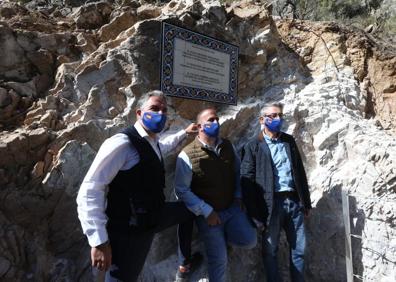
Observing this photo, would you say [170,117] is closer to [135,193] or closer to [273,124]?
[273,124]

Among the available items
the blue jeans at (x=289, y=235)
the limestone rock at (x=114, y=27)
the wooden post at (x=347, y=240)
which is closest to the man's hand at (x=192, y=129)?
the blue jeans at (x=289, y=235)

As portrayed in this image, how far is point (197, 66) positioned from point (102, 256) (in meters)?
2.61

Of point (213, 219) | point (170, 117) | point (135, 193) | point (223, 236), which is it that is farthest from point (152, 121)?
point (170, 117)

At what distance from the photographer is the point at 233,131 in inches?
183

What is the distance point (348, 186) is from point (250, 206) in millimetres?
1550

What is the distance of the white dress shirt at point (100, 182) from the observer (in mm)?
2319

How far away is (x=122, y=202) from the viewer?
2473mm

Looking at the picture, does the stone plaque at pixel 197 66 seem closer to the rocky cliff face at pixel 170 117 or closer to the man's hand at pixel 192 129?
the rocky cliff face at pixel 170 117

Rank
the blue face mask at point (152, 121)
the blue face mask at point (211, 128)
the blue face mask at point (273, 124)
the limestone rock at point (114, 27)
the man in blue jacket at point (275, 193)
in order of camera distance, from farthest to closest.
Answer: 1. the limestone rock at point (114, 27)
2. the blue face mask at point (273, 124)
3. the man in blue jacket at point (275, 193)
4. the blue face mask at point (211, 128)
5. the blue face mask at point (152, 121)

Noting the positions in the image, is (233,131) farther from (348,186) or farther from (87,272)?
(87,272)

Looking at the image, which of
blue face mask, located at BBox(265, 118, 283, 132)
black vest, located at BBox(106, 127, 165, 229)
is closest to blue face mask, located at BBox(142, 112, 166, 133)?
black vest, located at BBox(106, 127, 165, 229)

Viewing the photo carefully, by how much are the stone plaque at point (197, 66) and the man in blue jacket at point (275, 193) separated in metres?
0.94

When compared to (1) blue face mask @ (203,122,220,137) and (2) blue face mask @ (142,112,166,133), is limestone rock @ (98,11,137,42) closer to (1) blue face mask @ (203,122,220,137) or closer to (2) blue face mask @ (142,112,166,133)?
(1) blue face mask @ (203,122,220,137)

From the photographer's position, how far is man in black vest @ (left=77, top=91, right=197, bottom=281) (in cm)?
235
